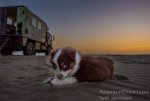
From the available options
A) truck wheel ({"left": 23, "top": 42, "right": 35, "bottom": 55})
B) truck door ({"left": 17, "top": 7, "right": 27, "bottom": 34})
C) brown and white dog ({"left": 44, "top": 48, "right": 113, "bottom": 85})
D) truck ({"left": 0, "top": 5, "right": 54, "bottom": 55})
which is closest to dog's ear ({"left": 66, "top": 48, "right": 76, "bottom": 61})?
brown and white dog ({"left": 44, "top": 48, "right": 113, "bottom": 85})

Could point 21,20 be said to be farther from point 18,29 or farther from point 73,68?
point 73,68

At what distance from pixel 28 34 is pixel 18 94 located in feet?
35.8

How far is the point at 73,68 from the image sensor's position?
2.60 m

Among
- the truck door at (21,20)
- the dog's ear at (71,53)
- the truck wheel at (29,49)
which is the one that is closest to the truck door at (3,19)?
the truck door at (21,20)

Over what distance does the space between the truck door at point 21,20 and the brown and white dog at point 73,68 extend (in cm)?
993

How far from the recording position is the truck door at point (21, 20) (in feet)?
39.8

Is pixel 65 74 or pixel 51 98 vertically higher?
pixel 65 74

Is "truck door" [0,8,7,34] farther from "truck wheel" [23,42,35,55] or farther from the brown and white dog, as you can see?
the brown and white dog

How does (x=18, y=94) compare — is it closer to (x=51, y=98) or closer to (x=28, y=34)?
(x=51, y=98)

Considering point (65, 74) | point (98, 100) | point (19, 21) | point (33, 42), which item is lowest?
point (98, 100)

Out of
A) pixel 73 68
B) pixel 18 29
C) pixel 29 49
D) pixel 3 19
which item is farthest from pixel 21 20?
pixel 73 68

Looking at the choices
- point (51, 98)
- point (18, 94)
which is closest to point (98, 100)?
point (51, 98)

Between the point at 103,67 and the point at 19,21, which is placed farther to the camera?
the point at 19,21

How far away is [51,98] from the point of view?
203 centimetres
